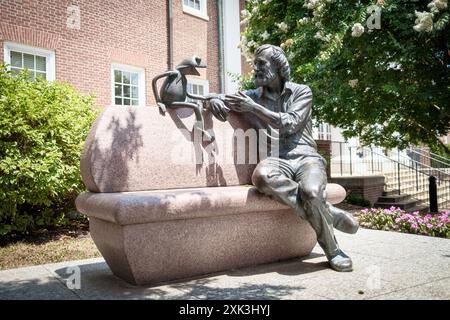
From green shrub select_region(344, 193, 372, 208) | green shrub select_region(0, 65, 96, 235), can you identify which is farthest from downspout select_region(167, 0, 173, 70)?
green shrub select_region(344, 193, 372, 208)

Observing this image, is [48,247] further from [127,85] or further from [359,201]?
[359,201]

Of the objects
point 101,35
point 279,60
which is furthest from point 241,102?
point 101,35

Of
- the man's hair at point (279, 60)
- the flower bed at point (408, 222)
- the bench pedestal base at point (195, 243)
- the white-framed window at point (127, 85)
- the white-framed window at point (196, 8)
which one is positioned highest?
the white-framed window at point (196, 8)

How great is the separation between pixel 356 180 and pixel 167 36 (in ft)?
25.0

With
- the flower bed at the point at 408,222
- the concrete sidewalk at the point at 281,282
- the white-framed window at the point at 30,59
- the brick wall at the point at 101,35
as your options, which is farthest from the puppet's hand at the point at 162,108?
the brick wall at the point at 101,35

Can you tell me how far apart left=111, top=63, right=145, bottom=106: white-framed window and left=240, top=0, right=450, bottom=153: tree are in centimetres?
499

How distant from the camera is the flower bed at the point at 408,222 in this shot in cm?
586

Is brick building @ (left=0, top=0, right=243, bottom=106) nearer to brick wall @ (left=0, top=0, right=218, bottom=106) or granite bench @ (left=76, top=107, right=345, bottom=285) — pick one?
brick wall @ (left=0, top=0, right=218, bottom=106)

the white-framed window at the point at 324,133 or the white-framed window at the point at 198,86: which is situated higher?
the white-framed window at the point at 198,86

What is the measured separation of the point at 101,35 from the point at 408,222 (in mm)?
9229

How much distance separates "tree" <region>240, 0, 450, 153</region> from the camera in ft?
23.2

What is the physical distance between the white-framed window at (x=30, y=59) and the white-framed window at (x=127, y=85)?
1.77 metres

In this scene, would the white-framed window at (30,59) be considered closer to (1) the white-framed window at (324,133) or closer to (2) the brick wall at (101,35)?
(2) the brick wall at (101,35)
